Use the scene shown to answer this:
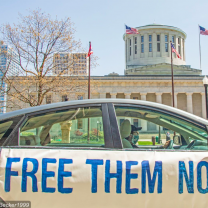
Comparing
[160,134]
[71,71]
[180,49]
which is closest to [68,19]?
[71,71]

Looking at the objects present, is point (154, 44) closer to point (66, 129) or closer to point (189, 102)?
point (189, 102)

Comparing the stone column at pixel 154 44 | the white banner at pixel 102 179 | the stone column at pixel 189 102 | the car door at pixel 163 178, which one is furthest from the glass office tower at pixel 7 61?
the stone column at pixel 154 44

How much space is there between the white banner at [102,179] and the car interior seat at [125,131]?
0.30 metres

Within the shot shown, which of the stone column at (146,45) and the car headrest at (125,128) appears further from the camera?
the stone column at (146,45)

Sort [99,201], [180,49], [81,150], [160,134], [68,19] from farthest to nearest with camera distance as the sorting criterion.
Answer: [180,49] < [68,19] < [160,134] < [81,150] < [99,201]

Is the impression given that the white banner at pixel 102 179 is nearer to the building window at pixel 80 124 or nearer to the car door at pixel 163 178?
the car door at pixel 163 178

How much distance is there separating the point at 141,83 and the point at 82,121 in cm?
4895

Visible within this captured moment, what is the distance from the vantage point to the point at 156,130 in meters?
2.76

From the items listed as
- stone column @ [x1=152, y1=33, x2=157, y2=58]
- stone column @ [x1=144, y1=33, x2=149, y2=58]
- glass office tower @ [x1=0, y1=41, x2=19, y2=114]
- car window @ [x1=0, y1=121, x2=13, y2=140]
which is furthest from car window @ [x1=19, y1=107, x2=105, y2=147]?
stone column @ [x1=152, y1=33, x2=157, y2=58]

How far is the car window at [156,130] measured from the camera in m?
2.55

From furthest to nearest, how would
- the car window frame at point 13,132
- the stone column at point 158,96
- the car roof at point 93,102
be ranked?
the stone column at point 158,96
the car roof at point 93,102
the car window frame at point 13,132

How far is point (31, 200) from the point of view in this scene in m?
2.05

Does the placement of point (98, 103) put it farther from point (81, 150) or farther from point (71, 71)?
point (71, 71)

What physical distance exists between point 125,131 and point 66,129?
0.68 m
